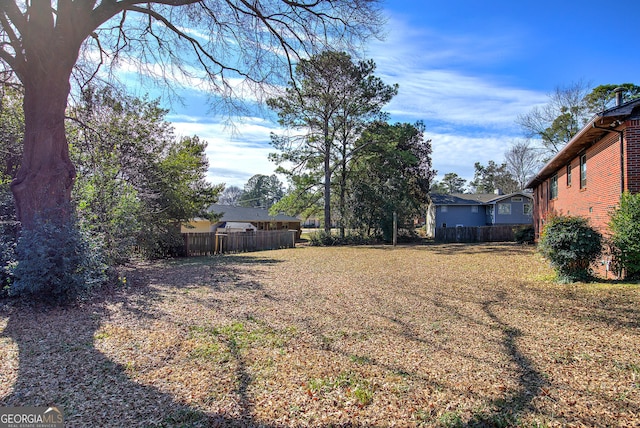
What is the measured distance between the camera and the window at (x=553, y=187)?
16094 mm

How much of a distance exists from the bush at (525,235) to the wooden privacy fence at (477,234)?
404cm

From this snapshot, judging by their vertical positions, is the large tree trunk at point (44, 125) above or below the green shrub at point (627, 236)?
above

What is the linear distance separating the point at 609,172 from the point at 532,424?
9276mm

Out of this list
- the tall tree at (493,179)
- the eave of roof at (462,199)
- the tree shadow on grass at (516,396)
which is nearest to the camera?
the tree shadow on grass at (516,396)

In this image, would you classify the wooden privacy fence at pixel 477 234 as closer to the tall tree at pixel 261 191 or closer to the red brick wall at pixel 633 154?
the red brick wall at pixel 633 154

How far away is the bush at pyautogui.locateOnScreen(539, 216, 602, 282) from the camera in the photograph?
7941 millimetres

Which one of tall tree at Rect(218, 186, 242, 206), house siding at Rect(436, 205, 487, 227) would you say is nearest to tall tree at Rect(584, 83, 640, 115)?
house siding at Rect(436, 205, 487, 227)

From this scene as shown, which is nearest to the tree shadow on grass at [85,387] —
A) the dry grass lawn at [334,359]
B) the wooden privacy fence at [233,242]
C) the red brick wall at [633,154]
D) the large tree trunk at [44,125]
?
the dry grass lawn at [334,359]

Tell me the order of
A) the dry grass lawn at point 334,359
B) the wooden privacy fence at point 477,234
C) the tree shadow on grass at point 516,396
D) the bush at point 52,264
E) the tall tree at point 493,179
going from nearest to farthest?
1. the tree shadow on grass at point 516,396
2. the dry grass lawn at point 334,359
3. the bush at point 52,264
4. the wooden privacy fence at point 477,234
5. the tall tree at point 493,179

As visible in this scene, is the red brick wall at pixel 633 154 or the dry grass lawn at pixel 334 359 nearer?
the dry grass lawn at pixel 334 359

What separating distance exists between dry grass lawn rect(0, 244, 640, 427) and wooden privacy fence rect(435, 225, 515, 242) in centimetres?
2176

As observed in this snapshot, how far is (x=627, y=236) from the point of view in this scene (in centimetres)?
759

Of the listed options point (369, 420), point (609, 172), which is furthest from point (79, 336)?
point (609, 172)

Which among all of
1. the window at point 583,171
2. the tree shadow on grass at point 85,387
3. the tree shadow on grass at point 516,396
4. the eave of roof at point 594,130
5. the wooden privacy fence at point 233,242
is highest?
the eave of roof at point 594,130
